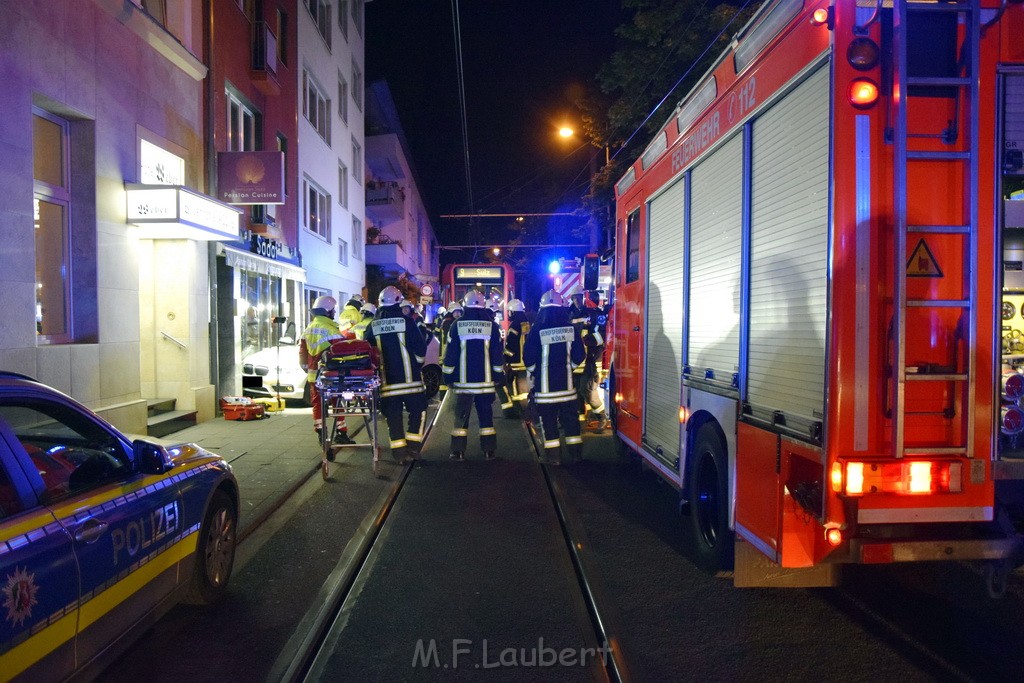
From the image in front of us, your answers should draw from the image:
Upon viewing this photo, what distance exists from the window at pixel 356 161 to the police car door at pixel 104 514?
951 inches

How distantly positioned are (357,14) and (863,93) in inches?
1108

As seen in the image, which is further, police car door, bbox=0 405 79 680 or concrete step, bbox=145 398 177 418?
concrete step, bbox=145 398 177 418

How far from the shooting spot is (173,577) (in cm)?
383

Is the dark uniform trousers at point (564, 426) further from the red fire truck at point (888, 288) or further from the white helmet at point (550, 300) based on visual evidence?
the red fire truck at point (888, 288)

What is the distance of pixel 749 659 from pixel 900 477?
1.18 metres

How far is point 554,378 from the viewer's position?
8.73 metres

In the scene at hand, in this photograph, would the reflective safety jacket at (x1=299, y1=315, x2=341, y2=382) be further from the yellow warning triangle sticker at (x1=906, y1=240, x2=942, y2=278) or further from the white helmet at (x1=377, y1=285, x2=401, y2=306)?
the yellow warning triangle sticker at (x1=906, y1=240, x2=942, y2=278)

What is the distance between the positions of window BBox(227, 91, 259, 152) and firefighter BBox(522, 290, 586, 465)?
7.95 m

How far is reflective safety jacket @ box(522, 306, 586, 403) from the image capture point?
8.72m

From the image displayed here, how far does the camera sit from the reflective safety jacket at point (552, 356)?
8719 millimetres

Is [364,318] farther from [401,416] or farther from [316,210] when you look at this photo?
[316,210]

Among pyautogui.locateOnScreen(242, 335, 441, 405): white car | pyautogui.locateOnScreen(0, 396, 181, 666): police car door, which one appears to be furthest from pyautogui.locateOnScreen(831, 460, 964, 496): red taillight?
pyautogui.locateOnScreen(242, 335, 441, 405): white car

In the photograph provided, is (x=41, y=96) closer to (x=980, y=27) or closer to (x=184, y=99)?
(x=184, y=99)

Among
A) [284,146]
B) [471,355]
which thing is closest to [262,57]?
[284,146]
